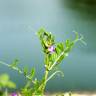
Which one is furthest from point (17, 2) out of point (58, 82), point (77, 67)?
point (58, 82)

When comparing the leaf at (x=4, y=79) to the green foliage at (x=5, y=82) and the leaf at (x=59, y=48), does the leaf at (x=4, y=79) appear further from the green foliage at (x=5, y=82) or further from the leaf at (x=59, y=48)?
the leaf at (x=59, y=48)

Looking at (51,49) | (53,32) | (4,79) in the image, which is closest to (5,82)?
(4,79)

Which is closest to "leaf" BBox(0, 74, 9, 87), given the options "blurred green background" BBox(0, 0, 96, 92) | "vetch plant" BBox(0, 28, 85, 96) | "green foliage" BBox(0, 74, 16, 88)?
"green foliage" BBox(0, 74, 16, 88)

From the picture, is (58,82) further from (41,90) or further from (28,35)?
(41,90)

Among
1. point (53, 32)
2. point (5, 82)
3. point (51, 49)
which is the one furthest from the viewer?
point (53, 32)

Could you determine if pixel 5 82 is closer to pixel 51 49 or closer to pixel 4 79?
pixel 4 79

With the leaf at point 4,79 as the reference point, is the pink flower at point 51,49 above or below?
above

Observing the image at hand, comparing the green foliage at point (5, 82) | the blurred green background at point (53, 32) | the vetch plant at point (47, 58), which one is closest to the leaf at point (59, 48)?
the vetch plant at point (47, 58)

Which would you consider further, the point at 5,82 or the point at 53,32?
the point at 53,32
